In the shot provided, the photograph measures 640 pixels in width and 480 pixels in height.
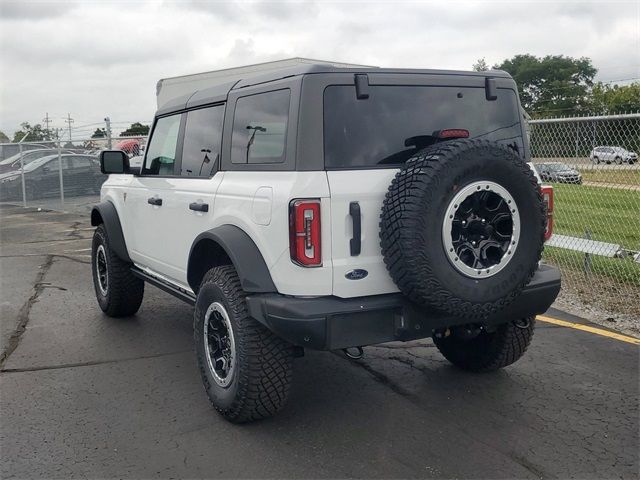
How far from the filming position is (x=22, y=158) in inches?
652

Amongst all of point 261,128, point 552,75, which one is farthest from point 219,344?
point 552,75

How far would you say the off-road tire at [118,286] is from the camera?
5742mm

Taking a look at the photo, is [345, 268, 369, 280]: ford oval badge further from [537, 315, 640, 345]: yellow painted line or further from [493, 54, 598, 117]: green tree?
[493, 54, 598, 117]: green tree

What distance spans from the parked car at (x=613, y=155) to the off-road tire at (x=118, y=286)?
15.7 feet

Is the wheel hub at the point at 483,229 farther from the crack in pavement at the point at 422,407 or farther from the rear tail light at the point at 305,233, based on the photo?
the crack in pavement at the point at 422,407

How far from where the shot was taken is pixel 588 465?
3193mm

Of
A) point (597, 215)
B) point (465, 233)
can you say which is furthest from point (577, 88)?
point (465, 233)

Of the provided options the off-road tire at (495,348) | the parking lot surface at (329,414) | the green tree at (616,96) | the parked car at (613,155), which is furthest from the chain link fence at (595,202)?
the green tree at (616,96)

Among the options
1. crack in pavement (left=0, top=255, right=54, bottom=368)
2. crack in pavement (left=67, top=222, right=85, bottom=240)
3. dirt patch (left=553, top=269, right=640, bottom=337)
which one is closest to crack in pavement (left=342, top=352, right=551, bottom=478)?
dirt patch (left=553, top=269, right=640, bottom=337)

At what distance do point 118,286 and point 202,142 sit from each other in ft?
6.96

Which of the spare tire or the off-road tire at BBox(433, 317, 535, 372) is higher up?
the spare tire

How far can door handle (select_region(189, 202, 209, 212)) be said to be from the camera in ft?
12.9

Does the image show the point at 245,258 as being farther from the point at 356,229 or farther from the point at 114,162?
the point at 114,162

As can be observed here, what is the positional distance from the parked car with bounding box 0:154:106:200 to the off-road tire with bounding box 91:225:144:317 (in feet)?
33.5
